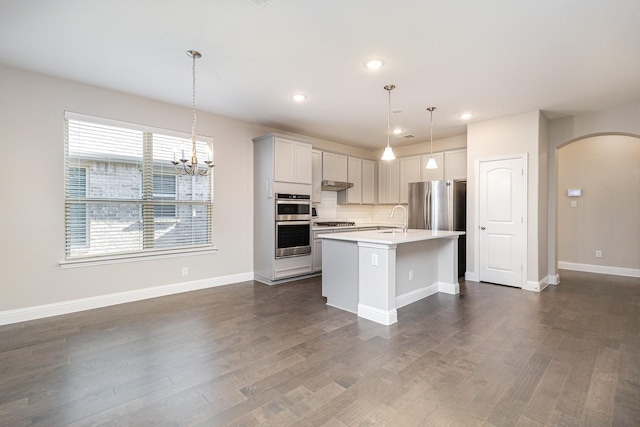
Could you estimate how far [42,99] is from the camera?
3.47 meters


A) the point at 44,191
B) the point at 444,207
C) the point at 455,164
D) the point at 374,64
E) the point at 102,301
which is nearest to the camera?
the point at 374,64

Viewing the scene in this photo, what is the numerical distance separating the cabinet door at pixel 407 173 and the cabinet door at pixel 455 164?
634 mm

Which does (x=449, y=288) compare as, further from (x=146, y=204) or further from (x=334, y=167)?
(x=146, y=204)

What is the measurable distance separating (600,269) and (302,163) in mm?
6096

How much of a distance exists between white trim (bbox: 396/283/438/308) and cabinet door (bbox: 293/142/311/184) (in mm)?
2638

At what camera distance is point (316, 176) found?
19.8 ft

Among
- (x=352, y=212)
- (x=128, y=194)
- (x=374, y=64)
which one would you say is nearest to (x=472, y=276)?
(x=352, y=212)

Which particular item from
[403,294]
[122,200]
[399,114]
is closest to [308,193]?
[399,114]

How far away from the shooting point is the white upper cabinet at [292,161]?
5031 millimetres

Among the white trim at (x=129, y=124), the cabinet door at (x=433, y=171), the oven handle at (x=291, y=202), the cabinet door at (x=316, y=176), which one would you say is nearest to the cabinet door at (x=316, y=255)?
the oven handle at (x=291, y=202)

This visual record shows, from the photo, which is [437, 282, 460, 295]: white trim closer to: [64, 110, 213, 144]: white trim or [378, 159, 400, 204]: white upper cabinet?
[378, 159, 400, 204]: white upper cabinet

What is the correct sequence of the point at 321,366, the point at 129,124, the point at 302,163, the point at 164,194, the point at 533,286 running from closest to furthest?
the point at 321,366 < the point at 129,124 < the point at 164,194 < the point at 533,286 < the point at 302,163

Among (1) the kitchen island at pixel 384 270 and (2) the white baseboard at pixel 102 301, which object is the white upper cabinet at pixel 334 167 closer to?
(1) the kitchen island at pixel 384 270

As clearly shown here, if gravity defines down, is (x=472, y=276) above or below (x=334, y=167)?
below
